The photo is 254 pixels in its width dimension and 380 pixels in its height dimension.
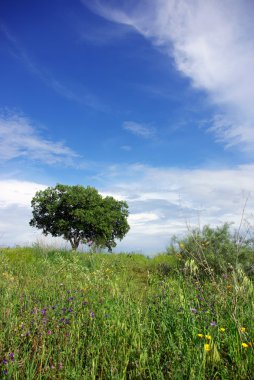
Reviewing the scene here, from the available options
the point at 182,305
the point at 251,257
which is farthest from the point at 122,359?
the point at 251,257

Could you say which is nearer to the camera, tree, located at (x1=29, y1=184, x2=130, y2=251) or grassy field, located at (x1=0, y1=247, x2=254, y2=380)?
grassy field, located at (x1=0, y1=247, x2=254, y2=380)

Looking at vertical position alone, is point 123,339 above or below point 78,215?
below

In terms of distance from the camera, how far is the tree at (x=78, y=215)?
1267 inches

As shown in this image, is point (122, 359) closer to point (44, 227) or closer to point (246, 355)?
point (246, 355)

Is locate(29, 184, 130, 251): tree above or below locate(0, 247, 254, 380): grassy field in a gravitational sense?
above

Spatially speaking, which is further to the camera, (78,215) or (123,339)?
(78,215)

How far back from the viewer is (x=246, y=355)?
366cm

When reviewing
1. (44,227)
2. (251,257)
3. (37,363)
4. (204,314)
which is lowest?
(37,363)

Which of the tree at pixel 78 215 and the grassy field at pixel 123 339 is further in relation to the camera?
the tree at pixel 78 215

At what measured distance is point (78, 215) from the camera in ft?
102

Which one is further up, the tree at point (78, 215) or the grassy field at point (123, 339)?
the tree at point (78, 215)

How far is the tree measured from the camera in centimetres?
3219

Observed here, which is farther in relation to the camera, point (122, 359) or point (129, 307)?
point (129, 307)

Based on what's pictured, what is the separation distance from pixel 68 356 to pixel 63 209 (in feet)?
97.0
